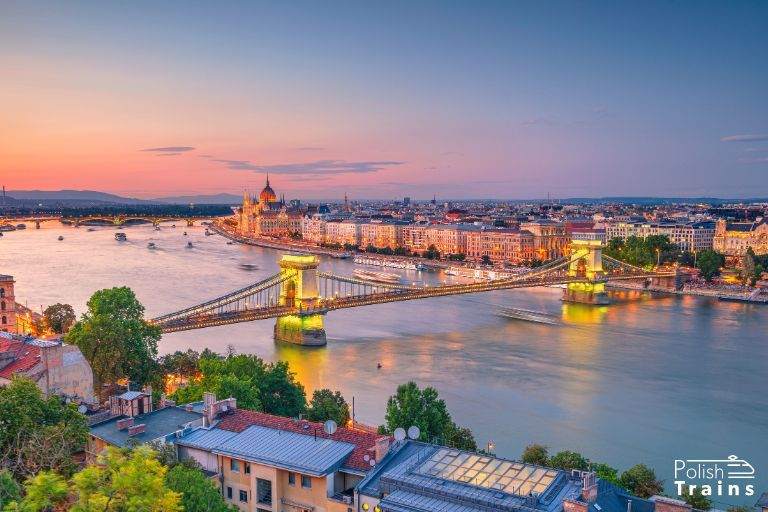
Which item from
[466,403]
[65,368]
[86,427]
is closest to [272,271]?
[466,403]

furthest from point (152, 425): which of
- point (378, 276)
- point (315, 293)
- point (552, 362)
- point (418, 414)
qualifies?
point (378, 276)

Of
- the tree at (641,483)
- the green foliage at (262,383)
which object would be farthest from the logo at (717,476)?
the green foliage at (262,383)

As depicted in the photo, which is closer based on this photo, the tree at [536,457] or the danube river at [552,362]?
the tree at [536,457]

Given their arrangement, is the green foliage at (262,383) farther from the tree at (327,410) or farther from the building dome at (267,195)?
the building dome at (267,195)

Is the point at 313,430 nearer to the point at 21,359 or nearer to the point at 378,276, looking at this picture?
the point at 21,359

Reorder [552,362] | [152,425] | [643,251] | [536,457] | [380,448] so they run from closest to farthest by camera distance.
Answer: [380,448] → [152,425] → [536,457] → [552,362] → [643,251]
